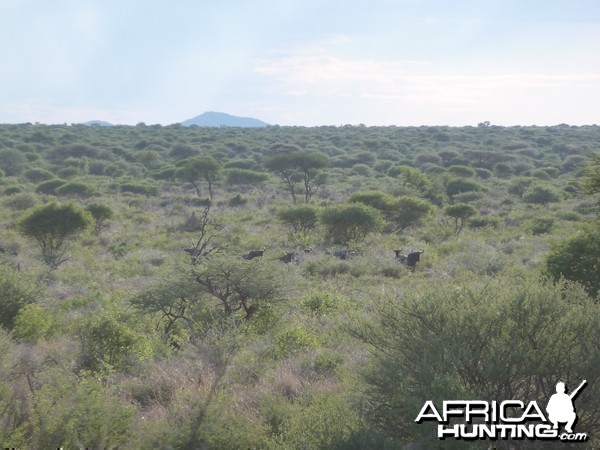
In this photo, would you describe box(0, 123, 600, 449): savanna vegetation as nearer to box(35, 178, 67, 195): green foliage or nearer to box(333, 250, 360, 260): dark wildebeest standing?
box(333, 250, 360, 260): dark wildebeest standing

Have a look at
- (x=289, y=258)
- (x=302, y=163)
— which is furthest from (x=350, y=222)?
(x=302, y=163)

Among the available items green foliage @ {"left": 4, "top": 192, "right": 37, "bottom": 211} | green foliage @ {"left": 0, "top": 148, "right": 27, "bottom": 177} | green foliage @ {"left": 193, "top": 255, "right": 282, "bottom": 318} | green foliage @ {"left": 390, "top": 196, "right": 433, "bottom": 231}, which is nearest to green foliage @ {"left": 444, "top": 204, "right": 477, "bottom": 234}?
green foliage @ {"left": 390, "top": 196, "right": 433, "bottom": 231}

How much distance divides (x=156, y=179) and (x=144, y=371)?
32072 millimetres

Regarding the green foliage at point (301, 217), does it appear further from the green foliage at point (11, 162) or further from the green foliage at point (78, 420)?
the green foliage at point (11, 162)

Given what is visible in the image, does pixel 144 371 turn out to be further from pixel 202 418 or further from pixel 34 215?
pixel 34 215

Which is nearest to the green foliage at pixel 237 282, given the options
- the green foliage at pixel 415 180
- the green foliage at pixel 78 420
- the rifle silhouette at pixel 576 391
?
the green foliage at pixel 78 420

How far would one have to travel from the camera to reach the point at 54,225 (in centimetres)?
1573

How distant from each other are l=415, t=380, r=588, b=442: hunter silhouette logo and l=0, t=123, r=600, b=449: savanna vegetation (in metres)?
0.10

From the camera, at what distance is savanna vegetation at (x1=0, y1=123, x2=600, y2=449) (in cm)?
427

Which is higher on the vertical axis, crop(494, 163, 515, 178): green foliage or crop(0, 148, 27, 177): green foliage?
crop(0, 148, 27, 177): green foliage

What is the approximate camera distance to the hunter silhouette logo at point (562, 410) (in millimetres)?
3859

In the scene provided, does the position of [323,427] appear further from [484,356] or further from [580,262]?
[580,262]

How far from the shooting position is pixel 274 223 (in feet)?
70.0

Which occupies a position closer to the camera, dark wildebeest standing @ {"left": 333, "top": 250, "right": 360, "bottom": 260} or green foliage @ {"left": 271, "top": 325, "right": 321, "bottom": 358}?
green foliage @ {"left": 271, "top": 325, "right": 321, "bottom": 358}
